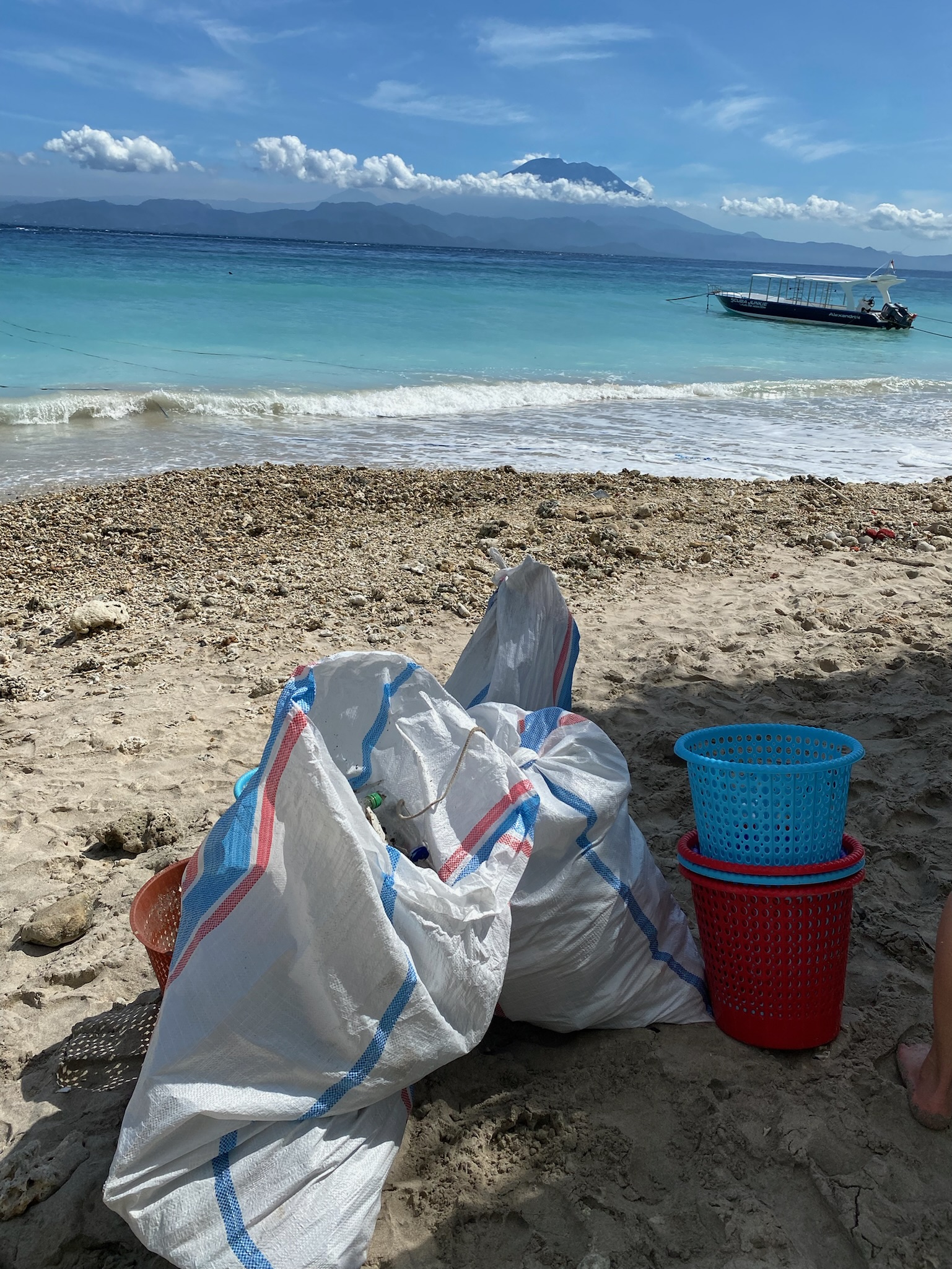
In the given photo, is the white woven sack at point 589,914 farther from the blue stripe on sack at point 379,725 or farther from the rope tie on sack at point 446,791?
the blue stripe on sack at point 379,725

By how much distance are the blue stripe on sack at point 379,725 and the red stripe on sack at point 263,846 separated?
433 mm

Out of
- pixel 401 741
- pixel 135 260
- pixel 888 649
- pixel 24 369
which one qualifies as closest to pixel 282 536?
pixel 888 649

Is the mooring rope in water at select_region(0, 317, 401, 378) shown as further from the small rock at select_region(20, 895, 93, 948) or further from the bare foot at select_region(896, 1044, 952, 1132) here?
the bare foot at select_region(896, 1044, 952, 1132)

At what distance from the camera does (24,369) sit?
12.5 meters

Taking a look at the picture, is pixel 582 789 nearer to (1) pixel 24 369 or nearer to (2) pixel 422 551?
(2) pixel 422 551

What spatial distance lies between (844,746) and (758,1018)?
577 mm

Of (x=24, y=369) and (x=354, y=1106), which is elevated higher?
(x=24, y=369)

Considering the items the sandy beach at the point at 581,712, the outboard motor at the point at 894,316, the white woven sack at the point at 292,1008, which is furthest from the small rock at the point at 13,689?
the outboard motor at the point at 894,316

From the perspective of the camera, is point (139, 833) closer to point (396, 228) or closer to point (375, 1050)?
point (375, 1050)

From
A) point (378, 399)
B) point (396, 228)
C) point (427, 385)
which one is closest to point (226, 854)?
point (378, 399)

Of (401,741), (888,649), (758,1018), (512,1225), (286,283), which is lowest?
(512,1225)

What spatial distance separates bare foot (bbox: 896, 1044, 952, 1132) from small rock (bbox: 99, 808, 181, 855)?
1857 mm

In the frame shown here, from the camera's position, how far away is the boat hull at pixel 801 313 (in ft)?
92.0

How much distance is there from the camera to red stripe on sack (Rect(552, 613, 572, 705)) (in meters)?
2.66
